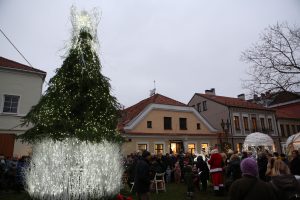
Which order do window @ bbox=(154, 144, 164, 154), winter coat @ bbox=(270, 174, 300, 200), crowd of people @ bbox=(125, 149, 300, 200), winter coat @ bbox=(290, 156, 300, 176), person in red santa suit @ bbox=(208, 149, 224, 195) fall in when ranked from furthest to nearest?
window @ bbox=(154, 144, 164, 154) → person in red santa suit @ bbox=(208, 149, 224, 195) → winter coat @ bbox=(290, 156, 300, 176) → winter coat @ bbox=(270, 174, 300, 200) → crowd of people @ bbox=(125, 149, 300, 200)

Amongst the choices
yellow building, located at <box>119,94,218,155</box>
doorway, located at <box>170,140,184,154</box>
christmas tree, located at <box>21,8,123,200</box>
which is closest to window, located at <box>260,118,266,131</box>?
yellow building, located at <box>119,94,218,155</box>

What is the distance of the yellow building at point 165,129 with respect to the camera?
24297 millimetres

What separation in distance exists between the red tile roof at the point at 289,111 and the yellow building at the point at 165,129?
17.5 meters

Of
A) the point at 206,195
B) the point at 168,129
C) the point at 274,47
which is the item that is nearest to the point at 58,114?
the point at 206,195

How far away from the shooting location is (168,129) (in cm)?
2683

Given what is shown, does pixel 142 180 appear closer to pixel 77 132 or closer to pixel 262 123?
pixel 77 132

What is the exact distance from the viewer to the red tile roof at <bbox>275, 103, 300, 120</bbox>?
4088 cm

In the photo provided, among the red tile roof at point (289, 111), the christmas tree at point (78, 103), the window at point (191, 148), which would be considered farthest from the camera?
the red tile roof at point (289, 111)

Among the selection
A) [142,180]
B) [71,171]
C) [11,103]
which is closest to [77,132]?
[71,171]

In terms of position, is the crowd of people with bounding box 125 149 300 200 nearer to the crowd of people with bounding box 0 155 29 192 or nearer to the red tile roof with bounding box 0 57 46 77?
the crowd of people with bounding box 0 155 29 192

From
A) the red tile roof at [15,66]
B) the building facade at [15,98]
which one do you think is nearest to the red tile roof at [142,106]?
the building facade at [15,98]

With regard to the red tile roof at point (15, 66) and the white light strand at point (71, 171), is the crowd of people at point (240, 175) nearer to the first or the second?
the white light strand at point (71, 171)

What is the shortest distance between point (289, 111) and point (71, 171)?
4489 cm

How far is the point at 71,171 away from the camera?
323 inches
